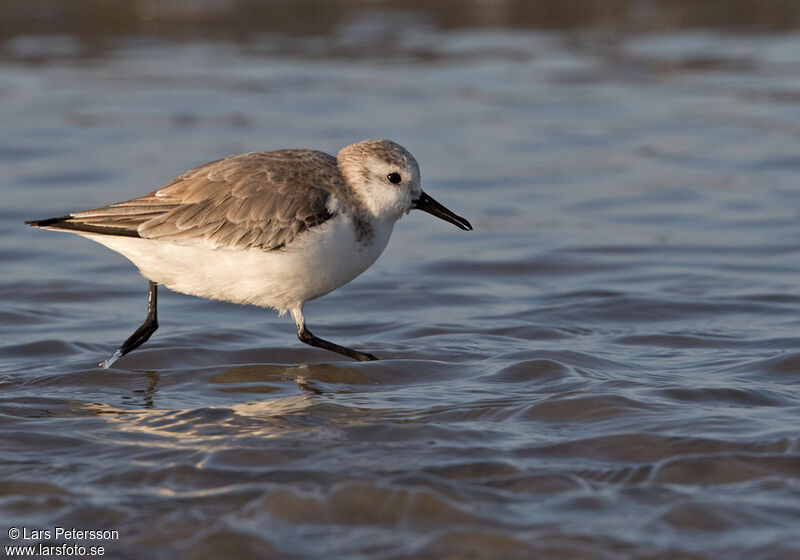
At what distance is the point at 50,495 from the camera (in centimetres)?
589

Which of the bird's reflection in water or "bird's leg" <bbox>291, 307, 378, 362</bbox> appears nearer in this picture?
the bird's reflection in water

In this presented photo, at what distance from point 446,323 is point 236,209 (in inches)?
89.3

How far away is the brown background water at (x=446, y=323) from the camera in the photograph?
5637 millimetres

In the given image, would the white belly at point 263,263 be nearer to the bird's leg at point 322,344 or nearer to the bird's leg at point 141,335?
the bird's leg at point 322,344

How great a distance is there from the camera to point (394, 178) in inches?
297

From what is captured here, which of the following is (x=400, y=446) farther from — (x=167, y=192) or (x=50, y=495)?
(x=167, y=192)

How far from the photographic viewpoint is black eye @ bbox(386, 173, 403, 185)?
7527 mm

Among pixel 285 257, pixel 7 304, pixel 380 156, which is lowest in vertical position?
pixel 7 304

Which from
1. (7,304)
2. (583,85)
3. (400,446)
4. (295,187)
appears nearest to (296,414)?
(400,446)

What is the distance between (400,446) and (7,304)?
4.49 m

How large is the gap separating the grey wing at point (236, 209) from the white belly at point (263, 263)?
6 cm
